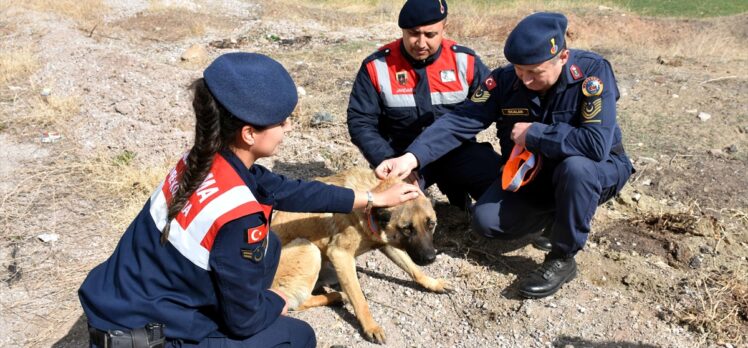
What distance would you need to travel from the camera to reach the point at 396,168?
391cm

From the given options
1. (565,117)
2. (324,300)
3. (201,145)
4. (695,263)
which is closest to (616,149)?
(565,117)

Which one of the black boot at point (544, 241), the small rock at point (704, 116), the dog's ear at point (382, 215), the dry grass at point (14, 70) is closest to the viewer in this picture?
the dog's ear at point (382, 215)

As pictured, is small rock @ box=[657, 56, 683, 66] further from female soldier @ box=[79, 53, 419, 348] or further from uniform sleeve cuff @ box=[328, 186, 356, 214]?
female soldier @ box=[79, 53, 419, 348]

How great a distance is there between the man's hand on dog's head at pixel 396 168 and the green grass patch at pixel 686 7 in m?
20.6

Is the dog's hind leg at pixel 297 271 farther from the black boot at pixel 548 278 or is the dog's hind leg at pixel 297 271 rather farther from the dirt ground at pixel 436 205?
the black boot at pixel 548 278

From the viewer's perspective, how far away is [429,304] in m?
4.06

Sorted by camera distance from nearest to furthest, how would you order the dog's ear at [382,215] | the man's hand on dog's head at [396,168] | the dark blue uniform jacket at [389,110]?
the dog's ear at [382,215]
the man's hand on dog's head at [396,168]
the dark blue uniform jacket at [389,110]

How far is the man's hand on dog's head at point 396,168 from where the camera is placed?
384 cm

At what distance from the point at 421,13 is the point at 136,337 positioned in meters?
3.00

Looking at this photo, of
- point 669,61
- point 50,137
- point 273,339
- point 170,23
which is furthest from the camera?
point 170,23

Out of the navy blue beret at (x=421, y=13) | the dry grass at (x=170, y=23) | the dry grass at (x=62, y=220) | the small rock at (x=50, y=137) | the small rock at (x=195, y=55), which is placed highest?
the navy blue beret at (x=421, y=13)

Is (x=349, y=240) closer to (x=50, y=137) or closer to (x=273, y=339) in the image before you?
(x=273, y=339)

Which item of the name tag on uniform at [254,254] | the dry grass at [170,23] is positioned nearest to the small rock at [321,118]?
the name tag on uniform at [254,254]

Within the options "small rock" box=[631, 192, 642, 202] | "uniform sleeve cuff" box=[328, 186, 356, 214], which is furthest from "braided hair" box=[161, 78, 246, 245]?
"small rock" box=[631, 192, 642, 202]
